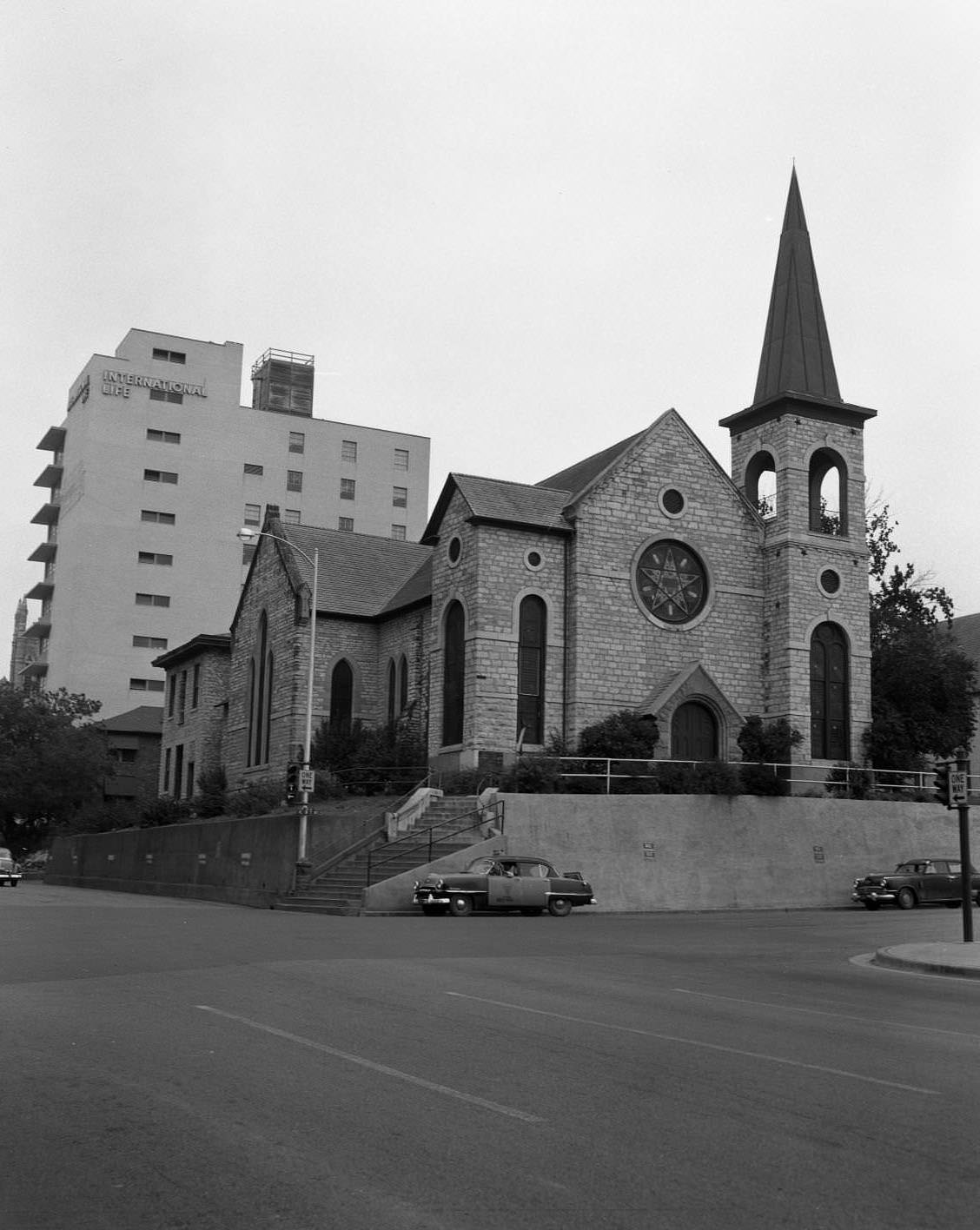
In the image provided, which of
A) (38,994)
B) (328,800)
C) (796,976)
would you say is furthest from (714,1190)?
(328,800)

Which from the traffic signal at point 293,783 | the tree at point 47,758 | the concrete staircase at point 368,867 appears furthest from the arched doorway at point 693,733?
the tree at point 47,758

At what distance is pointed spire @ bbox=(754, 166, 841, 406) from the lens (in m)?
44.6

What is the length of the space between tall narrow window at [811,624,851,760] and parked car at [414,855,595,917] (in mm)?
14334

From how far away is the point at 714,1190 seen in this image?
243 inches

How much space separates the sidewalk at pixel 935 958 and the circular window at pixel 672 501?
76.1 feet

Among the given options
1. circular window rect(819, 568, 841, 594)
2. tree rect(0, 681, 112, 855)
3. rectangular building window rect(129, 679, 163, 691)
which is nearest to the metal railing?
circular window rect(819, 568, 841, 594)

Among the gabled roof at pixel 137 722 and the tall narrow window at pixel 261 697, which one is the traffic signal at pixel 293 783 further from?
the gabled roof at pixel 137 722

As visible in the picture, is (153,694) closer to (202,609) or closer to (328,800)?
(202,609)

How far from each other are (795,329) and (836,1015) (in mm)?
35453

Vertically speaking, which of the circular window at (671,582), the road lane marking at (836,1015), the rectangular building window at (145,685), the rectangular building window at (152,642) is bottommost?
the road lane marking at (836,1015)

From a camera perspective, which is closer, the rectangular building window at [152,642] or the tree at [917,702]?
the tree at [917,702]

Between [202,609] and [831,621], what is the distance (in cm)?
5263

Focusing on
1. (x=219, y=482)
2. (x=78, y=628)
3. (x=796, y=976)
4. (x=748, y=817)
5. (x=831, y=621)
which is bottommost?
(x=796, y=976)

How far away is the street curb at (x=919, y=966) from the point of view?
17.6 meters
